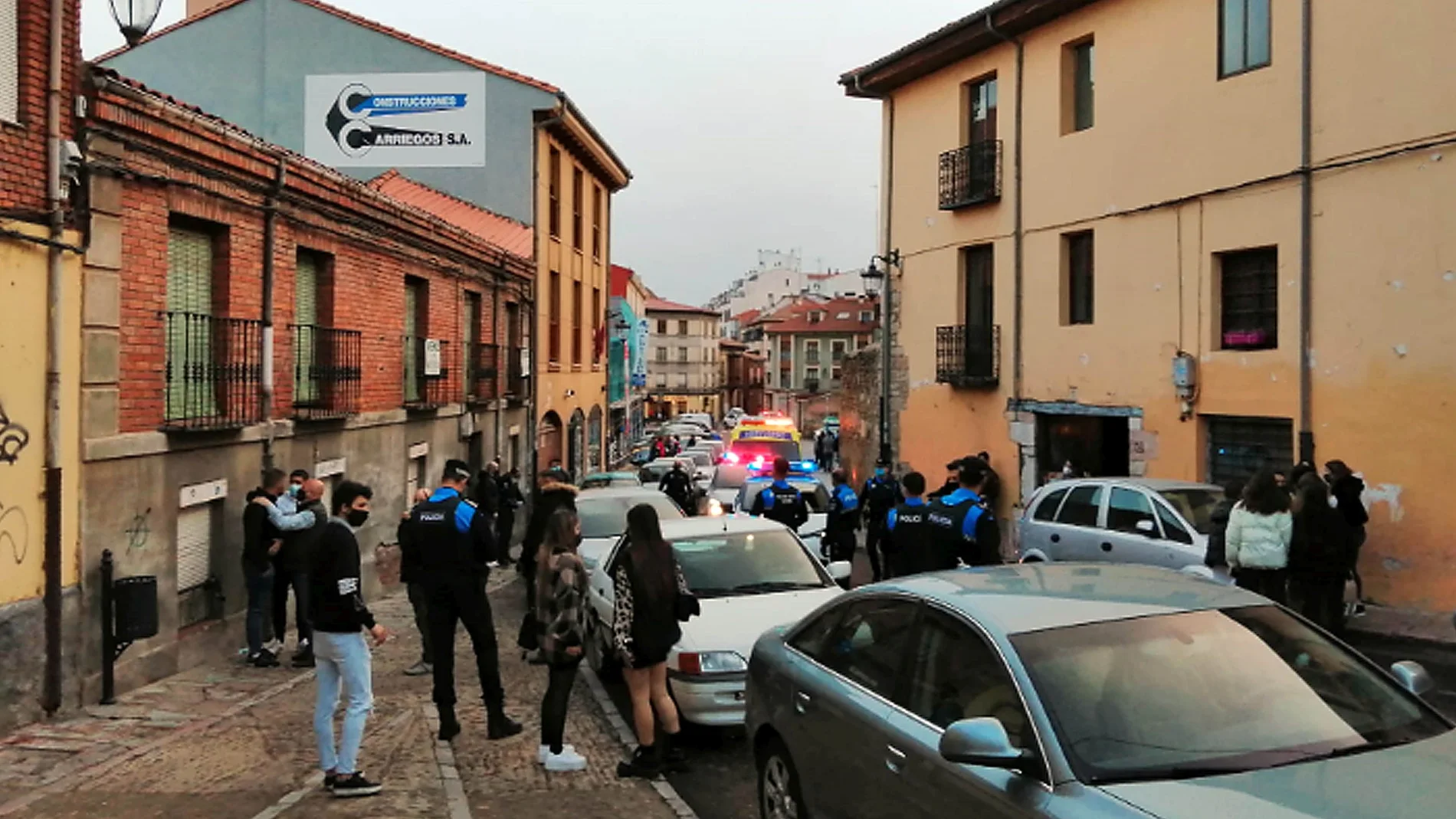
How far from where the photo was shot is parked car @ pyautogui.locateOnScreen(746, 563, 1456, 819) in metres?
3.26

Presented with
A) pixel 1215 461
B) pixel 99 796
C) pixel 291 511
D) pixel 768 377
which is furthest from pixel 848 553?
pixel 768 377

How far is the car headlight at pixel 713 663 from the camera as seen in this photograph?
276 inches

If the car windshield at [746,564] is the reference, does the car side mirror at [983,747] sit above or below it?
above

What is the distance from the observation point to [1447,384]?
11.5 m

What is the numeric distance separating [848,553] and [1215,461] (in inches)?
213

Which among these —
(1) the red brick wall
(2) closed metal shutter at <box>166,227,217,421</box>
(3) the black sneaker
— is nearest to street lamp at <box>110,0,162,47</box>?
(1) the red brick wall

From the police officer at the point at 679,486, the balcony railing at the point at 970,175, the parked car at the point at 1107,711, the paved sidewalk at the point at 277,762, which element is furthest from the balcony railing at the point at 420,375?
the parked car at the point at 1107,711

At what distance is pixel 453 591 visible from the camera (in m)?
7.21

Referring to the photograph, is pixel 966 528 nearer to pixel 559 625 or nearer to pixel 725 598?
pixel 725 598

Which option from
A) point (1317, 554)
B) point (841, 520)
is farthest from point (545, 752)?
point (841, 520)

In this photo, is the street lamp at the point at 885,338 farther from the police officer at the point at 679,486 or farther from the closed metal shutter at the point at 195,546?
the closed metal shutter at the point at 195,546

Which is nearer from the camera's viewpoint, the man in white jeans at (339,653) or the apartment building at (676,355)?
the man in white jeans at (339,653)

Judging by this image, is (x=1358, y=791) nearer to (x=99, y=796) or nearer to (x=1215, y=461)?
(x=99, y=796)

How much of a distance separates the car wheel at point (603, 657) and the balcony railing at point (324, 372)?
4.66 m
